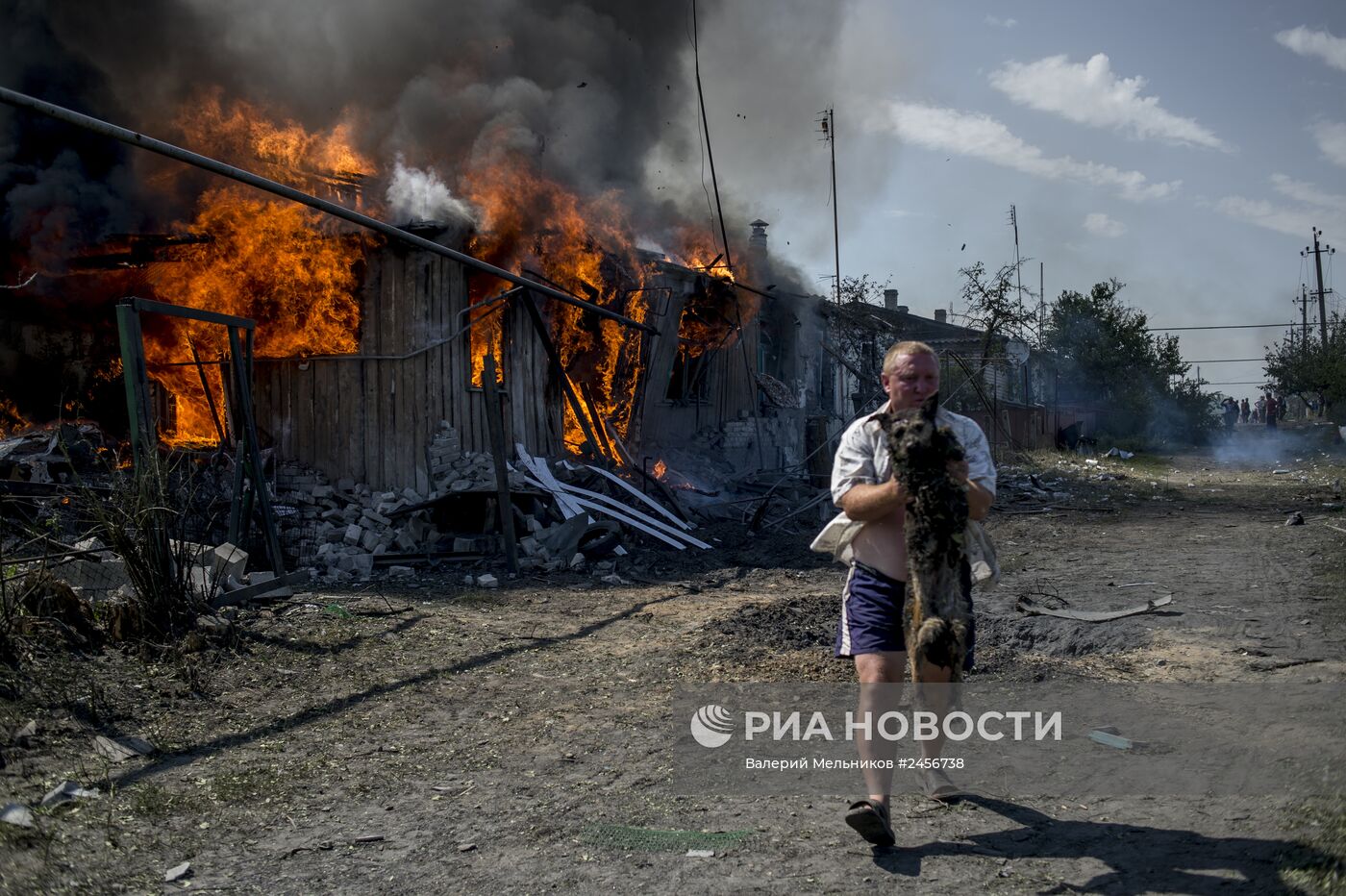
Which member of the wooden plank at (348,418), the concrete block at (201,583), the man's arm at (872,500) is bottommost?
the concrete block at (201,583)

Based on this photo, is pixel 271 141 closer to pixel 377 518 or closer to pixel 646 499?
pixel 377 518

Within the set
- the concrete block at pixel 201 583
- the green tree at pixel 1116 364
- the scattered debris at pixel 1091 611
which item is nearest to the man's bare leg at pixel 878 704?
the scattered debris at pixel 1091 611

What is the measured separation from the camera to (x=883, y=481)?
3.51 meters

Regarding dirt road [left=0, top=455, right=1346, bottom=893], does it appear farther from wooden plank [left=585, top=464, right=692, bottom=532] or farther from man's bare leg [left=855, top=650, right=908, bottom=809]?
wooden plank [left=585, top=464, right=692, bottom=532]

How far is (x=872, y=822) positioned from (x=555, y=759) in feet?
6.10

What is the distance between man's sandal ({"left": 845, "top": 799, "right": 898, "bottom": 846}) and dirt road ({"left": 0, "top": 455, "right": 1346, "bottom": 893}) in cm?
8

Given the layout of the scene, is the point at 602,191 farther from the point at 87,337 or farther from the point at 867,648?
the point at 867,648

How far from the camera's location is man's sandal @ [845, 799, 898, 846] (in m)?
3.17

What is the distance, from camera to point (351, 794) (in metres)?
4.15

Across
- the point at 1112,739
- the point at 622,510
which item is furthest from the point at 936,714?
the point at 622,510

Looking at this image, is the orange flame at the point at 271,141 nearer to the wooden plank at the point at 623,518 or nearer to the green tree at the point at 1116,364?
the wooden plank at the point at 623,518

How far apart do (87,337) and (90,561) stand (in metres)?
7.69

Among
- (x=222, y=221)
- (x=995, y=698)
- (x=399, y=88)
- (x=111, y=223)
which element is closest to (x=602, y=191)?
(x=399, y=88)

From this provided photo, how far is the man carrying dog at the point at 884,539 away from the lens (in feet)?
10.9
